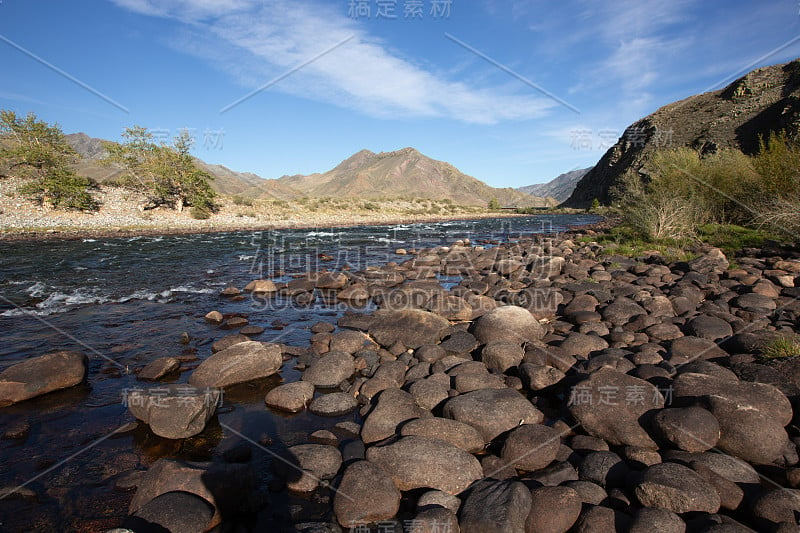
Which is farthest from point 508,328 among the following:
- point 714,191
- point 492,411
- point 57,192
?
point 57,192

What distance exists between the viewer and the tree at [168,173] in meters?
39.4

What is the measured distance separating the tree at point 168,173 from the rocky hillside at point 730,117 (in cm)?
4786

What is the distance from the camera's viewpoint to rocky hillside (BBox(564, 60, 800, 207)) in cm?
4834

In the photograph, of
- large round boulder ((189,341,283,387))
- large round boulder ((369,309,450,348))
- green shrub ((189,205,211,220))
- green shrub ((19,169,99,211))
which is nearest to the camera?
A: large round boulder ((189,341,283,387))

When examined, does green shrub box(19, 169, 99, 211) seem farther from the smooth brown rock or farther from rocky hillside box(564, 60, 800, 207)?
rocky hillside box(564, 60, 800, 207)

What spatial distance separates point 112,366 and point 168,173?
38925 millimetres

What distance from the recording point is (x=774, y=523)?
2.94m

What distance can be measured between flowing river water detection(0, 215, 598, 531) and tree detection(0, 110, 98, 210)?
19.7 m

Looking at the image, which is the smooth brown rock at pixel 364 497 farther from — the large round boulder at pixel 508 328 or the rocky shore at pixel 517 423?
the large round boulder at pixel 508 328

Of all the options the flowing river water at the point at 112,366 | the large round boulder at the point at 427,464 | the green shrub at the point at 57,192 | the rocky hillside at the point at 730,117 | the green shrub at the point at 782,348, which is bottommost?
the flowing river water at the point at 112,366

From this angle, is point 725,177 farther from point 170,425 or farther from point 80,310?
point 80,310

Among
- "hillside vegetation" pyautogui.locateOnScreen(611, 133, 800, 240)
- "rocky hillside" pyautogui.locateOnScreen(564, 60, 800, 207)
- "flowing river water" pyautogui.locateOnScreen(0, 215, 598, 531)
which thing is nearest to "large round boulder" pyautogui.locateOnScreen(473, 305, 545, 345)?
"flowing river water" pyautogui.locateOnScreen(0, 215, 598, 531)

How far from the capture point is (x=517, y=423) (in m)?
4.62

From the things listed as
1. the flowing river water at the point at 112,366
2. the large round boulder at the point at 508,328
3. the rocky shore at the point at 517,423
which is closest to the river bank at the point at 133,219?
the flowing river water at the point at 112,366
